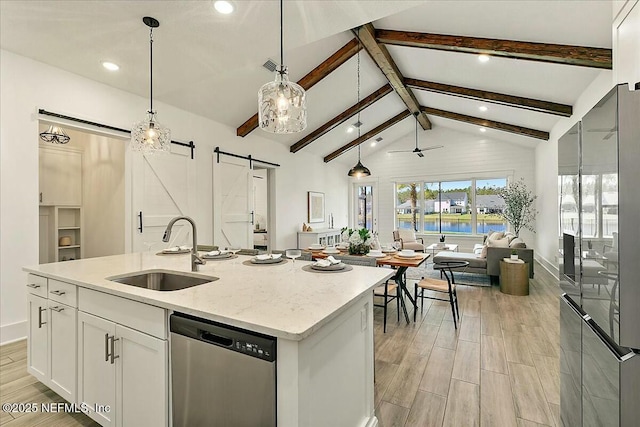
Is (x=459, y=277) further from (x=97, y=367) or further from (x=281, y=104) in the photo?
(x=97, y=367)

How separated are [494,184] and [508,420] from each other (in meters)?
7.66

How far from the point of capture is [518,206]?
7254 millimetres

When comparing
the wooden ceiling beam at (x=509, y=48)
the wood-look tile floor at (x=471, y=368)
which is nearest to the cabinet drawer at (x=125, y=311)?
the wood-look tile floor at (x=471, y=368)

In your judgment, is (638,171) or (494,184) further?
(494,184)

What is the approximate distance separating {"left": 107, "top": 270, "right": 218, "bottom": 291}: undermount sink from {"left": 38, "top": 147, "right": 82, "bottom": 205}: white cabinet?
4281 mm

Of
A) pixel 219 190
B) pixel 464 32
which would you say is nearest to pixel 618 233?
pixel 464 32

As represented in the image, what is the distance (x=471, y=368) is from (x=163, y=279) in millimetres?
2617

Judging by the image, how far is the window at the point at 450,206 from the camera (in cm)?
834

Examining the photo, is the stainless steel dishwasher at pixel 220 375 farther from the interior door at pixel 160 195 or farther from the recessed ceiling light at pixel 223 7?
the interior door at pixel 160 195

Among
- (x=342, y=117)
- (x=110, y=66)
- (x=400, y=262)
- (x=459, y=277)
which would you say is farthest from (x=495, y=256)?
(x=110, y=66)

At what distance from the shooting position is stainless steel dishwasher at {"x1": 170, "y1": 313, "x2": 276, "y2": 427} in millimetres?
1117

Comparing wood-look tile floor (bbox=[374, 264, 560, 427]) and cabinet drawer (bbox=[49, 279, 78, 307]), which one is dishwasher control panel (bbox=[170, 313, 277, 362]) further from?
wood-look tile floor (bbox=[374, 264, 560, 427])

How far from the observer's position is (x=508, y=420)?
191 cm

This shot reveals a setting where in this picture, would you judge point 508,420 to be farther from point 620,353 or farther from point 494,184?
point 494,184
